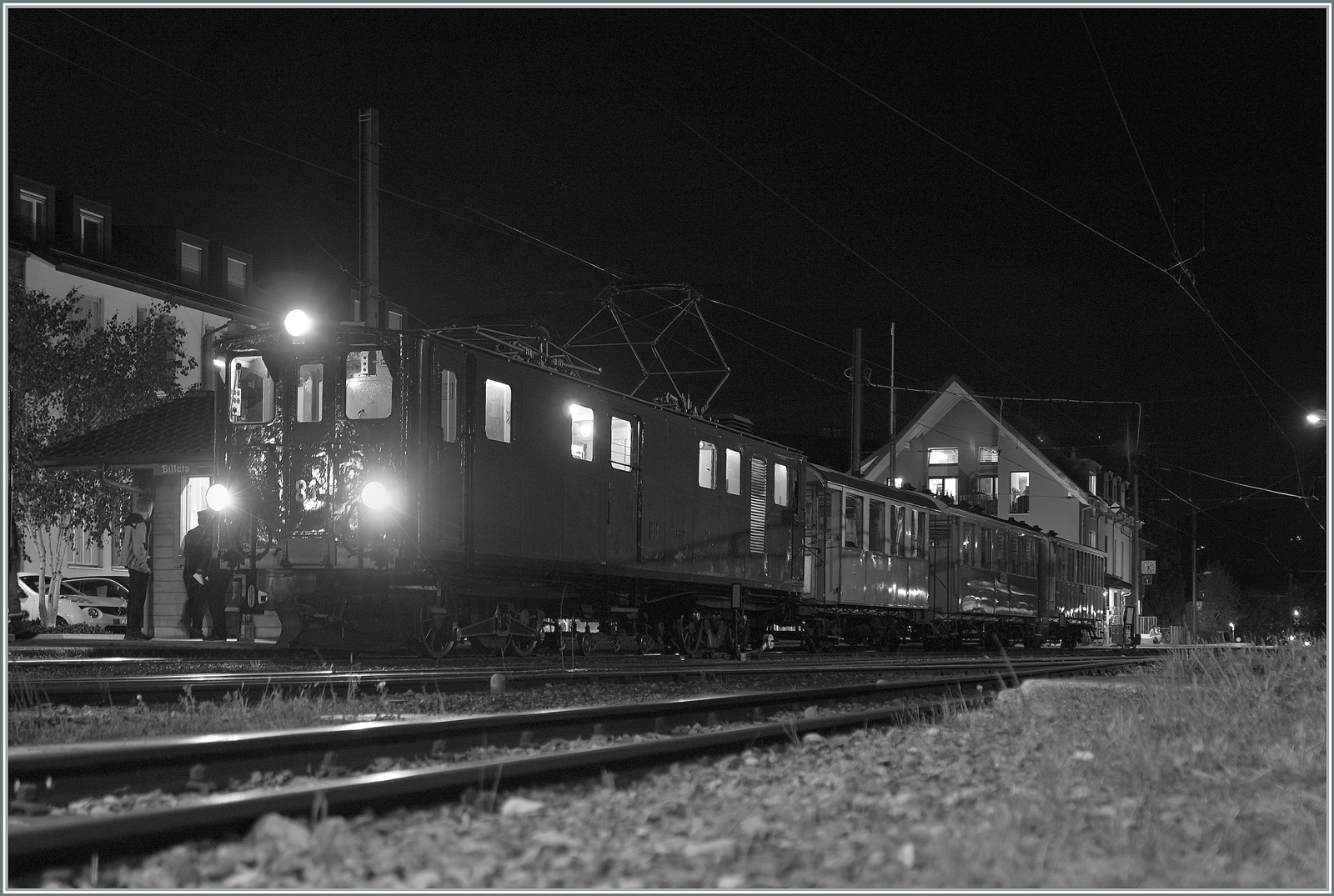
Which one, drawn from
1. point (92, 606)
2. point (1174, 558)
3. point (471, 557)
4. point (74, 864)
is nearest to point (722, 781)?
point (74, 864)

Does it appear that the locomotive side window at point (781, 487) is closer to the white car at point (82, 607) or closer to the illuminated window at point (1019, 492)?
the white car at point (82, 607)

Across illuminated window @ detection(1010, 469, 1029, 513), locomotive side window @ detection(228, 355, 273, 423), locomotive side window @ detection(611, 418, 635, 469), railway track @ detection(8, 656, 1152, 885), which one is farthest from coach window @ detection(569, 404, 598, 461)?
illuminated window @ detection(1010, 469, 1029, 513)

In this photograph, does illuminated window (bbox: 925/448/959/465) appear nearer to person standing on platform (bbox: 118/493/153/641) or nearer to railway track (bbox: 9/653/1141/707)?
railway track (bbox: 9/653/1141/707)

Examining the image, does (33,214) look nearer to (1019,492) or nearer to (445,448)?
(445,448)

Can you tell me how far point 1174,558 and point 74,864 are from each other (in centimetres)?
7718

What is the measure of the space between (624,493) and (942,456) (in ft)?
141

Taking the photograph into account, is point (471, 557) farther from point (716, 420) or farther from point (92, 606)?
point (92, 606)

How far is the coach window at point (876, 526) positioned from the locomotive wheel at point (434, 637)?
39.3ft

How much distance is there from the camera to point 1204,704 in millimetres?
8633

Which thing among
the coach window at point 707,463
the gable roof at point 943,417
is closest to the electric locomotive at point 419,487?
the coach window at point 707,463

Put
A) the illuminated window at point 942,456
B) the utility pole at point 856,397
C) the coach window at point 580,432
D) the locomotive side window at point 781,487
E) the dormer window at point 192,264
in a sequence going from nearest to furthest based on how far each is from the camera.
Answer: the coach window at point 580,432
the locomotive side window at point 781,487
the utility pole at point 856,397
the dormer window at point 192,264
the illuminated window at point 942,456

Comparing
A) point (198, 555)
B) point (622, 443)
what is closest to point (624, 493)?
point (622, 443)

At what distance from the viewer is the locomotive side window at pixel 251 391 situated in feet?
49.2

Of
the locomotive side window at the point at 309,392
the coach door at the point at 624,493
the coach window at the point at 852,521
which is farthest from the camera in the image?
the coach window at the point at 852,521
